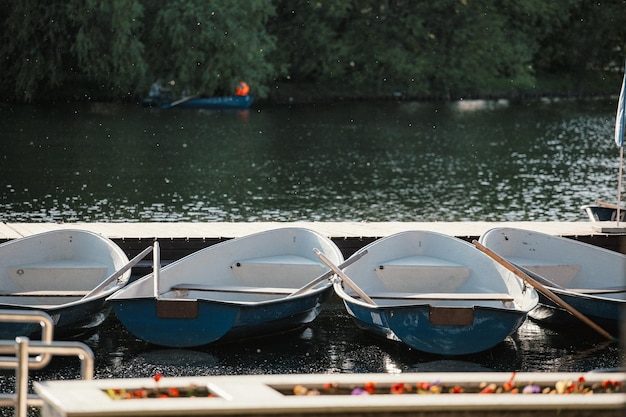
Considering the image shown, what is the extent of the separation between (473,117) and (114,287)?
110 feet

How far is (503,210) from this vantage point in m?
22.5

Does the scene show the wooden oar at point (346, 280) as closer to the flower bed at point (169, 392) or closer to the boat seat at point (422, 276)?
the boat seat at point (422, 276)

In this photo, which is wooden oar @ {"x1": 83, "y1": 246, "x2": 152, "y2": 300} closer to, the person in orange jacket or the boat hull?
the boat hull

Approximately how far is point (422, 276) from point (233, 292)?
194 centimetres

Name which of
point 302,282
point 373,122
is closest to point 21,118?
point 373,122

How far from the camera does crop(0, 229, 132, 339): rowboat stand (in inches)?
437

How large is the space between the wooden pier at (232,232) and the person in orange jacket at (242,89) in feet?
100

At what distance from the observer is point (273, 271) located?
41.1 feet

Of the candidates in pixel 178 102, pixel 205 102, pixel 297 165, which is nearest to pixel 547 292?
pixel 297 165

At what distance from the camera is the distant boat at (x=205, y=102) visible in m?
44.7

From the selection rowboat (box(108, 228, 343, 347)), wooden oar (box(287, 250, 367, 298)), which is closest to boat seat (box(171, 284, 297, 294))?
rowboat (box(108, 228, 343, 347))

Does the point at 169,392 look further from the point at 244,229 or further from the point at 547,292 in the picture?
the point at 244,229

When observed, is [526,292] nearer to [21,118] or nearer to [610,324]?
[610,324]

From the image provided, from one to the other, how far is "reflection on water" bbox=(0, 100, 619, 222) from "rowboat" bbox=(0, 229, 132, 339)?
776 centimetres
